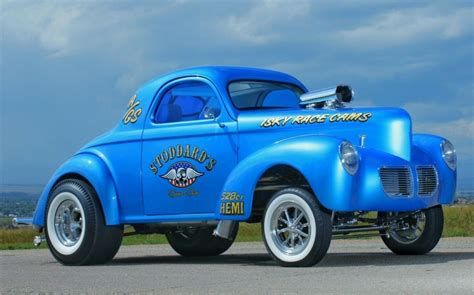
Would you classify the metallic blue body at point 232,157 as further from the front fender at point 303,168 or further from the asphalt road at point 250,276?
the asphalt road at point 250,276

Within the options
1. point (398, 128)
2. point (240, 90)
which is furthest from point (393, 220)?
point (240, 90)

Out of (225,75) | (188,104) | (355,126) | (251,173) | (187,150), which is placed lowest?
(251,173)

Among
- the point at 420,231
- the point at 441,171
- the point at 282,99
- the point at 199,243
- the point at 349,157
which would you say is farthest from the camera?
the point at 199,243

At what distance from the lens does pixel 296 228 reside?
9.05 m

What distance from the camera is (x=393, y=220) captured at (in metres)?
10.1

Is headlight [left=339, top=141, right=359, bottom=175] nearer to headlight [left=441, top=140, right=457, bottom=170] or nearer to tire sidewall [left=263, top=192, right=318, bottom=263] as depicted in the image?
tire sidewall [left=263, top=192, right=318, bottom=263]

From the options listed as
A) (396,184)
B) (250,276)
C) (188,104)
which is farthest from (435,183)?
(188,104)

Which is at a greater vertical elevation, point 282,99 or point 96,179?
point 282,99

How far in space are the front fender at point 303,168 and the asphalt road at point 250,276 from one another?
0.68m

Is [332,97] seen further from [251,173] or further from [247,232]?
[247,232]

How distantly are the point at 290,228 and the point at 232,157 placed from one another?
1.17m

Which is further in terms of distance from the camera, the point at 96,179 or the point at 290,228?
the point at 96,179

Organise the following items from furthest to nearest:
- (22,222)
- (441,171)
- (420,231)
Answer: (22,222)
(420,231)
(441,171)

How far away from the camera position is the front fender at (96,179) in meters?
10.7
